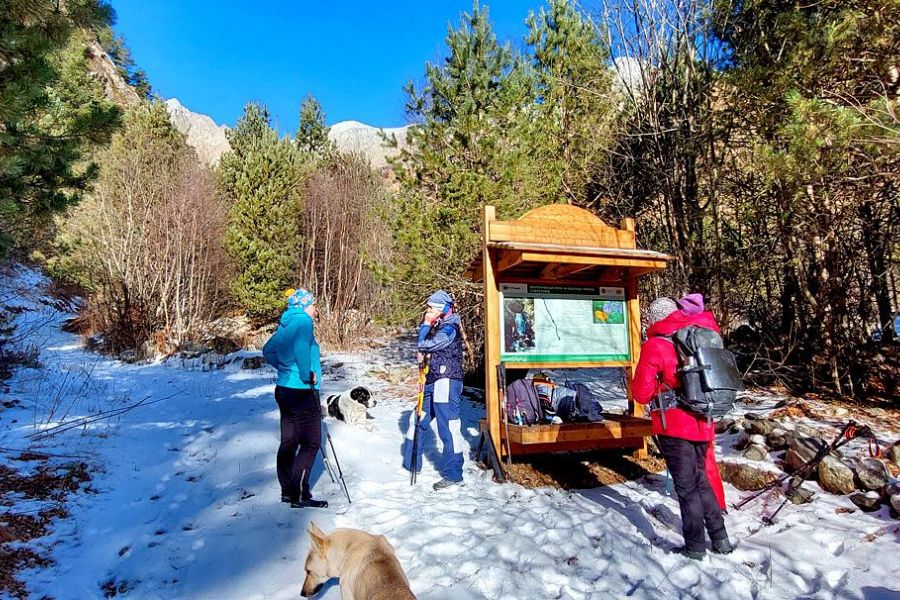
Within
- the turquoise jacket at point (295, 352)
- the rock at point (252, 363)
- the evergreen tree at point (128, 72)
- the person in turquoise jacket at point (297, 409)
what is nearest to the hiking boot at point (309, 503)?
the person in turquoise jacket at point (297, 409)

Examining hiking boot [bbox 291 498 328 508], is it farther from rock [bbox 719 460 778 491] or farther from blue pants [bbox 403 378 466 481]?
rock [bbox 719 460 778 491]

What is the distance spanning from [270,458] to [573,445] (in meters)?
3.33

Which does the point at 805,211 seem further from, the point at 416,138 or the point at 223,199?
the point at 223,199

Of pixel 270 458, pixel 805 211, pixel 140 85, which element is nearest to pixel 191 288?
pixel 270 458

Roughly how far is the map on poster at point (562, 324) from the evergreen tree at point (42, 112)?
433 centimetres

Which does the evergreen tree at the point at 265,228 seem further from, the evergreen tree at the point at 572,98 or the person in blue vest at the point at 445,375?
the person in blue vest at the point at 445,375

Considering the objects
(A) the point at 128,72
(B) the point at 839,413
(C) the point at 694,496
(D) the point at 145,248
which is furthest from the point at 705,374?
(A) the point at 128,72

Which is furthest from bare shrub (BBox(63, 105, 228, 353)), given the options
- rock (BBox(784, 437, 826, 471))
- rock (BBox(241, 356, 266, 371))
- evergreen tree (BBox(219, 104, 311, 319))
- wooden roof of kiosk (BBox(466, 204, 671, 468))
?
rock (BBox(784, 437, 826, 471))

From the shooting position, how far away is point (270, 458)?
18.0 ft

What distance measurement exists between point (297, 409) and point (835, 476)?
4.67 meters

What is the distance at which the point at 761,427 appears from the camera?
209 inches

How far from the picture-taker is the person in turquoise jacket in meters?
4.15

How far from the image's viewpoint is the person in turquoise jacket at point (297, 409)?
13.6 ft

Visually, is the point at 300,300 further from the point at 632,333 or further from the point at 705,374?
the point at 632,333
